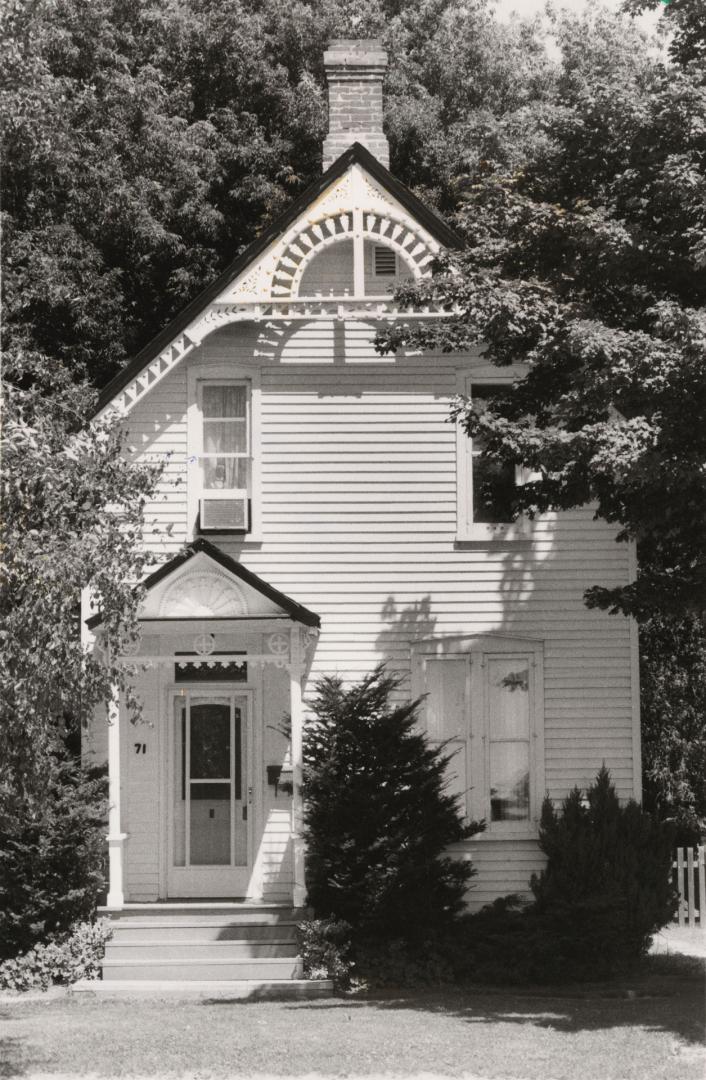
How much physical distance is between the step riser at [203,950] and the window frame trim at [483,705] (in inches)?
121

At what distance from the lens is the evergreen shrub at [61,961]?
17719mm

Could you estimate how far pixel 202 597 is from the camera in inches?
753

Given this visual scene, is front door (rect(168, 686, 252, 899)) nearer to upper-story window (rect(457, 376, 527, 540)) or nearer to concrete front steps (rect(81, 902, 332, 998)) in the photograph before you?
concrete front steps (rect(81, 902, 332, 998))

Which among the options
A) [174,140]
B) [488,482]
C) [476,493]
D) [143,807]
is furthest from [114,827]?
[174,140]

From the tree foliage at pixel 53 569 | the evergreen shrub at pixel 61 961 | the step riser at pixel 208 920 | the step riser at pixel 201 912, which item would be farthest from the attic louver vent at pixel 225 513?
the tree foliage at pixel 53 569

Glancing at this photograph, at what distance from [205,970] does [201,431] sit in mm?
6714

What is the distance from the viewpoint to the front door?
65.4 feet

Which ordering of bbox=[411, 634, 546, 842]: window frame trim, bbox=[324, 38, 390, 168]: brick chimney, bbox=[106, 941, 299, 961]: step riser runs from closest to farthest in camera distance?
bbox=[106, 941, 299, 961]: step riser
bbox=[411, 634, 546, 842]: window frame trim
bbox=[324, 38, 390, 168]: brick chimney

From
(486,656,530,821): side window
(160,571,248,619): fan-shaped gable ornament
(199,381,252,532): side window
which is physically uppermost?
(199,381,252,532): side window

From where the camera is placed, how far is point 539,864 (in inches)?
781

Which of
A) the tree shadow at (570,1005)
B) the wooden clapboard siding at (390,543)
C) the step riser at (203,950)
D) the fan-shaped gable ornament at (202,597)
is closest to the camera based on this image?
the tree shadow at (570,1005)

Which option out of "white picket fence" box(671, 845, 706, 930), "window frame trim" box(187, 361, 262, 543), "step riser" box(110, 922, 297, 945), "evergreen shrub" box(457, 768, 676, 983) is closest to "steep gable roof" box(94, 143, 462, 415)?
"window frame trim" box(187, 361, 262, 543)

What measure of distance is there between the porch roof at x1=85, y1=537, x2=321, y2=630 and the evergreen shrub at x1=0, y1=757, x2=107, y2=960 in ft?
7.10

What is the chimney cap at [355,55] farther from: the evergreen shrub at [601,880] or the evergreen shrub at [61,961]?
the evergreen shrub at [61,961]
